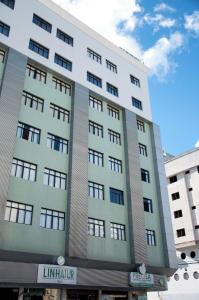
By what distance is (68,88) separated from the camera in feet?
89.5

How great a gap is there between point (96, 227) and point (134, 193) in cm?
559

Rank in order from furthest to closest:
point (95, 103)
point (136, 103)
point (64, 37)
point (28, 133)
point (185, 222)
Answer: point (185, 222), point (136, 103), point (95, 103), point (64, 37), point (28, 133)

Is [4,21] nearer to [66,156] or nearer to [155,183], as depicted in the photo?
[66,156]

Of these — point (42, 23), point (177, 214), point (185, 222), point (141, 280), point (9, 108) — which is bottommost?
point (141, 280)

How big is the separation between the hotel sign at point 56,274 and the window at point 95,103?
15247 millimetres

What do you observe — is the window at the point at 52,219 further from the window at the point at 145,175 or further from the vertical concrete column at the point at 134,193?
the window at the point at 145,175

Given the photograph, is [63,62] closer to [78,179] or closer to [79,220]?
[78,179]

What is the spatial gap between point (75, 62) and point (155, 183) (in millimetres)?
14513

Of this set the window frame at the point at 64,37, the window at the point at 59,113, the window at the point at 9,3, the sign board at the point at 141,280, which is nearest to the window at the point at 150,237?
the sign board at the point at 141,280

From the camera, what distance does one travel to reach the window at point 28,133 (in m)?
21.8

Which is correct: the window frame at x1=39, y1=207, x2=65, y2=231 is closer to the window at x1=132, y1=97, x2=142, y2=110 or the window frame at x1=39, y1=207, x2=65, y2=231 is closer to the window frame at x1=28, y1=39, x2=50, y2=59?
the window frame at x1=28, y1=39, x2=50, y2=59

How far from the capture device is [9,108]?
2114cm

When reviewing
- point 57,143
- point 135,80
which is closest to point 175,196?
point 135,80

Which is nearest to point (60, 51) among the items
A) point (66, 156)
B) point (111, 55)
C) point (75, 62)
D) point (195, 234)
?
point (75, 62)
